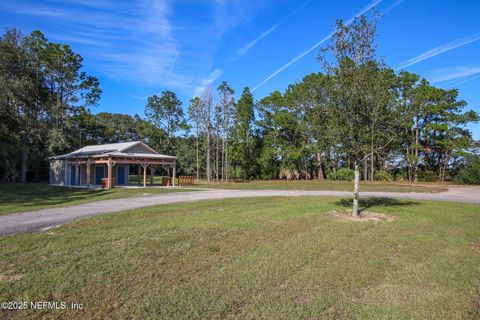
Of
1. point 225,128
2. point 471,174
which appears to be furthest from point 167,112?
point 471,174

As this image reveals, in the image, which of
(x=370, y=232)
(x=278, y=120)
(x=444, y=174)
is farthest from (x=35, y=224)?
(x=444, y=174)

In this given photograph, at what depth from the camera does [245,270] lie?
4.28 m

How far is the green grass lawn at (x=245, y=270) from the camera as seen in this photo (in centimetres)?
323

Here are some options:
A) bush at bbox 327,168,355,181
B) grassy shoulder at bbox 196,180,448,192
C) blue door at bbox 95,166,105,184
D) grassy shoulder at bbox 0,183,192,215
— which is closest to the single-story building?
blue door at bbox 95,166,105,184

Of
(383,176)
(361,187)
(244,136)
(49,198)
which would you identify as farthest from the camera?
(244,136)

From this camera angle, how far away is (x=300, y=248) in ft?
17.8

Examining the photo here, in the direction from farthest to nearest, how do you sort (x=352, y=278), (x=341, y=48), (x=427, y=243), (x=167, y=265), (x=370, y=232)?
(x=341, y=48), (x=370, y=232), (x=427, y=243), (x=167, y=265), (x=352, y=278)

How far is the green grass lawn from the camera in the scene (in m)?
3.23

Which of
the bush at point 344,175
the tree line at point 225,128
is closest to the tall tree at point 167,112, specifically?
the tree line at point 225,128

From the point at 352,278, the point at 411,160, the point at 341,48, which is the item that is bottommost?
the point at 352,278

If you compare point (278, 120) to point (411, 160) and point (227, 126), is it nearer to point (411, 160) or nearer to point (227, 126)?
point (227, 126)

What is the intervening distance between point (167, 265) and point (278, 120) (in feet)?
109

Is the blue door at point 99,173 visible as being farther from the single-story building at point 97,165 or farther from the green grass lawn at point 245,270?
the green grass lawn at point 245,270

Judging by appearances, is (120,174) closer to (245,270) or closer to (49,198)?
(49,198)
